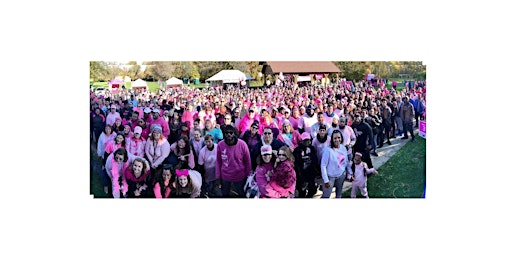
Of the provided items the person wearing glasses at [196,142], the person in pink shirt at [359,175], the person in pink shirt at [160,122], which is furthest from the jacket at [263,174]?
the person in pink shirt at [160,122]

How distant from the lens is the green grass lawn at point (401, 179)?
7855mm

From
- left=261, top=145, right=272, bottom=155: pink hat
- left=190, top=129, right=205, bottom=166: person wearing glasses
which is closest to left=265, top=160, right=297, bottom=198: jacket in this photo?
left=261, top=145, right=272, bottom=155: pink hat

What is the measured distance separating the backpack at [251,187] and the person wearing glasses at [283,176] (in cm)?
20

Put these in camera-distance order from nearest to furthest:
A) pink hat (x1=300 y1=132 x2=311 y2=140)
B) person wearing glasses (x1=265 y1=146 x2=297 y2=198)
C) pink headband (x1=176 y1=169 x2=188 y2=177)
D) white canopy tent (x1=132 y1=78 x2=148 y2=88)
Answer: person wearing glasses (x1=265 y1=146 x2=297 y2=198)
pink headband (x1=176 y1=169 x2=188 y2=177)
pink hat (x1=300 y1=132 x2=311 y2=140)
white canopy tent (x1=132 y1=78 x2=148 y2=88)

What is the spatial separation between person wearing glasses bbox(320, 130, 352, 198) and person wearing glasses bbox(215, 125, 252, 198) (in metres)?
1.32

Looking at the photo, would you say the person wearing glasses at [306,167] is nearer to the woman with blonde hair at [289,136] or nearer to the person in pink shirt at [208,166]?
the woman with blonde hair at [289,136]

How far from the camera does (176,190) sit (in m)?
7.69

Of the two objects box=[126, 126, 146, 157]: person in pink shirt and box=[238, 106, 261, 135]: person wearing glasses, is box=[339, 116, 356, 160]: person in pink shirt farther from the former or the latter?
box=[126, 126, 146, 157]: person in pink shirt

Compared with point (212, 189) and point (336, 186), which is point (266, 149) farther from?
point (336, 186)

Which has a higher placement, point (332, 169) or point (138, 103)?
point (138, 103)

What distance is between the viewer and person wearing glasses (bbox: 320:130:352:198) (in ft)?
24.7

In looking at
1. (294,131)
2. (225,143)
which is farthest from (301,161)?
(225,143)
